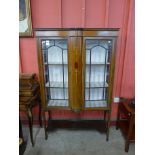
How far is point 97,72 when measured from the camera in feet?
6.59

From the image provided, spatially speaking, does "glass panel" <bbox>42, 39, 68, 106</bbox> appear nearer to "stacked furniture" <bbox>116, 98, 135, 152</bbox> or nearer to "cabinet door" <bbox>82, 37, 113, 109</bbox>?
"cabinet door" <bbox>82, 37, 113, 109</bbox>

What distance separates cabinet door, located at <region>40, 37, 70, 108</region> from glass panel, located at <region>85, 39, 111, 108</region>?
0.92ft

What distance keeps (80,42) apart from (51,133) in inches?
58.4

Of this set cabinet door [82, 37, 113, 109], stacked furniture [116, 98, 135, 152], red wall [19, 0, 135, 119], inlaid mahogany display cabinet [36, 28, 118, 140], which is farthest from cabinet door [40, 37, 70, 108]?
stacked furniture [116, 98, 135, 152]

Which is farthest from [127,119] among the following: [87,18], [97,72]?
[87,18]

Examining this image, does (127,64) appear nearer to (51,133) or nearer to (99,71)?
(99,71)

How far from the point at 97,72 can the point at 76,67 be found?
0.37 metres

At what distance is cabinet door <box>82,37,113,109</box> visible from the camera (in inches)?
71.2

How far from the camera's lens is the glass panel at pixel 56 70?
185 centimetres

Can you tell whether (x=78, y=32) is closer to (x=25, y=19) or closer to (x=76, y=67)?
(x=76, y=67)

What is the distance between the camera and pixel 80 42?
170cm

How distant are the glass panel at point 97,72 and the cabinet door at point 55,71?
0.28 m

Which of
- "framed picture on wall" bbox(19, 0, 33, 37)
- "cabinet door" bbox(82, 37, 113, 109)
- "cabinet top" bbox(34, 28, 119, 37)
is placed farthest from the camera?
"framed picture on wall" bbox(19, 0, 33, 37)
